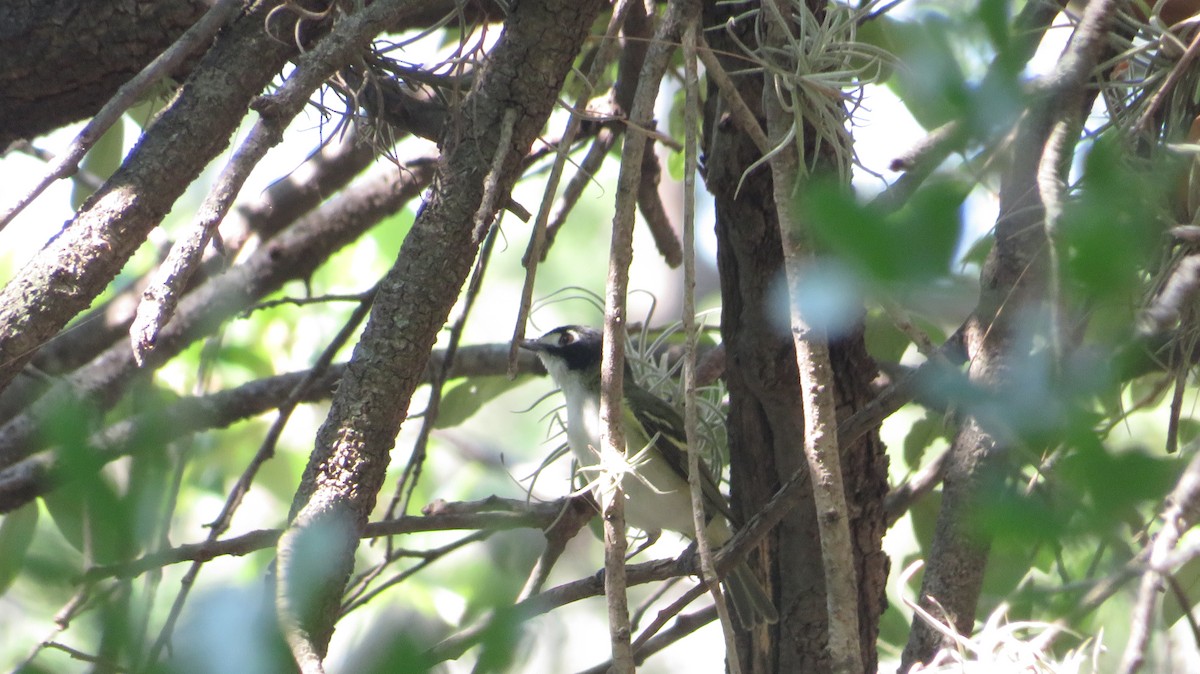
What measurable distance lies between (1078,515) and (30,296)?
1.54 meters

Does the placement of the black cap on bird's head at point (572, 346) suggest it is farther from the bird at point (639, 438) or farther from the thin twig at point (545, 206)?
the thin twig at point (545, 206)

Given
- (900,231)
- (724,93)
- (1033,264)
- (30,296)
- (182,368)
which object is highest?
(182,368)

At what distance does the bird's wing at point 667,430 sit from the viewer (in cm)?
352

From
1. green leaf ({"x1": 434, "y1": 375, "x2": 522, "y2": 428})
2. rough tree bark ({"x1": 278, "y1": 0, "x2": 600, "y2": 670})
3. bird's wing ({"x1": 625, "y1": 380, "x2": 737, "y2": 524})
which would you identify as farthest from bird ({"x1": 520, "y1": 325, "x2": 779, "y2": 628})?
rough tree bark ({"x1": 278, "y1": 0, "x2": 600, "y2": 670})

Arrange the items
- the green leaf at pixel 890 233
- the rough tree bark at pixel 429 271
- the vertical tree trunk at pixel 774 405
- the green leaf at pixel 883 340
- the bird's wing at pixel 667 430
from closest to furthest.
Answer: the green leaf at pixel 890 233 → the rough tree bark at pixel 429 271 → the vertical tree trunk at pixel 774 405 → the green leaf at pixel 883 340 → the bird's wing at pixel 667 430

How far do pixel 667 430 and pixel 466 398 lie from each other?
699mm

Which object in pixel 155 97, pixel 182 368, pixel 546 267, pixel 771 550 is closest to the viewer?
pixel 771 550

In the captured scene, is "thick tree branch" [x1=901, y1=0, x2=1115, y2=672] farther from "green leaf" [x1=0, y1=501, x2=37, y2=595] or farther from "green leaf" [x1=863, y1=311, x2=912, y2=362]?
"green leaf" [x1=0, y1=501, x2=37, y2=595]

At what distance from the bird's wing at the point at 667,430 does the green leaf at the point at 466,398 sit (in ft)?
1.46

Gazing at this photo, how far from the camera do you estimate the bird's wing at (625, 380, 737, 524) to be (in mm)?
3518

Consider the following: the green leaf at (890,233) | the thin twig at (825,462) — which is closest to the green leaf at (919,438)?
the thin twig at (825,462)

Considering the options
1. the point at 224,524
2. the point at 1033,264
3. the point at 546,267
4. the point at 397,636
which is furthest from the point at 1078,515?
the point at 546,267

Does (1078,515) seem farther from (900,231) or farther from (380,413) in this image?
(380,413)

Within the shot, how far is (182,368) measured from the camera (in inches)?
189
